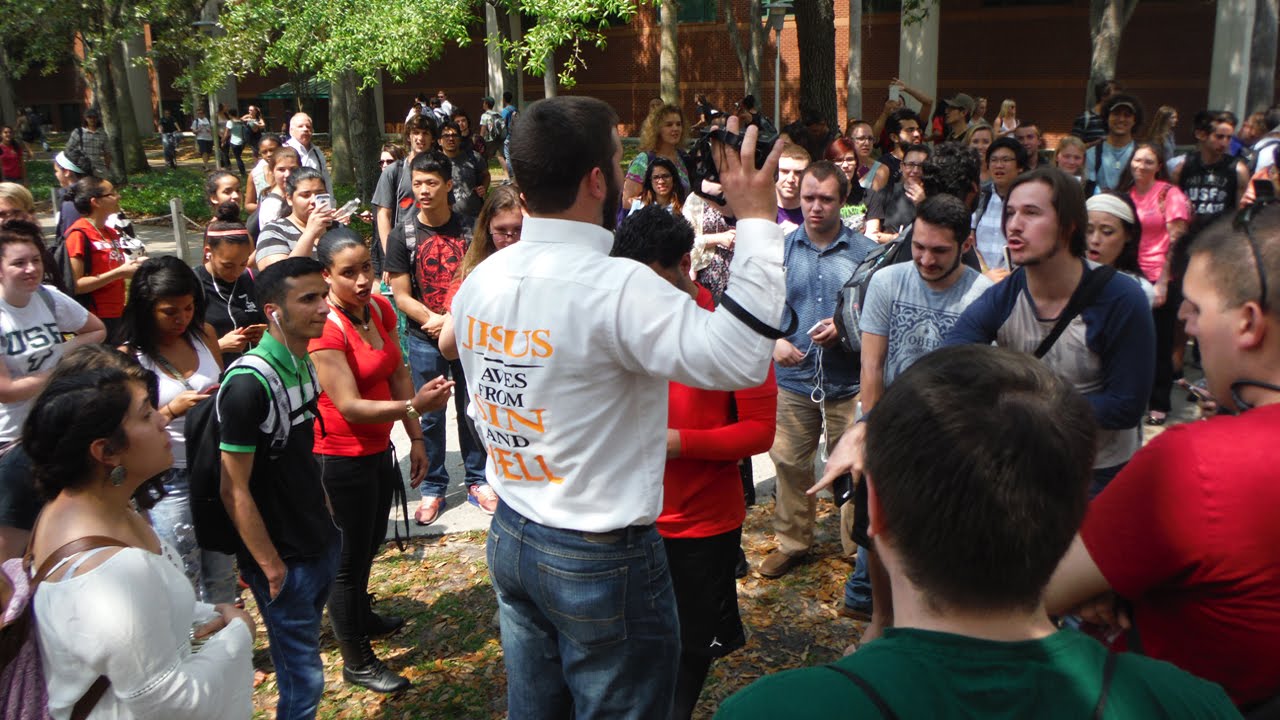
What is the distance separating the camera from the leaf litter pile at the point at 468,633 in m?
4.28

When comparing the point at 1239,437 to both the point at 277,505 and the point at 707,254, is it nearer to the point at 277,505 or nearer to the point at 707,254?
the point at 277,505

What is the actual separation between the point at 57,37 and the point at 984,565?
104ft

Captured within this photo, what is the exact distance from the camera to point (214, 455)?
130 inches

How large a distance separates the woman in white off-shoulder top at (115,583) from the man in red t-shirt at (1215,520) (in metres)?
1.99

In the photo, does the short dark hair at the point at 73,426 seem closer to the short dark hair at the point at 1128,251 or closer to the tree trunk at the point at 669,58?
the short dark hair at the point at 1128,251

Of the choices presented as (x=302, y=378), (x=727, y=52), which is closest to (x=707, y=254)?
(x=302, y=378)

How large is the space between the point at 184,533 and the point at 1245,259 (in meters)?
3.93

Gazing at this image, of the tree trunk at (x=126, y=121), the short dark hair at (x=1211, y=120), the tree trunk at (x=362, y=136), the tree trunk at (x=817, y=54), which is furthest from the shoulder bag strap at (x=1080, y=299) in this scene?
the tree trunk at (x=126, y=121)

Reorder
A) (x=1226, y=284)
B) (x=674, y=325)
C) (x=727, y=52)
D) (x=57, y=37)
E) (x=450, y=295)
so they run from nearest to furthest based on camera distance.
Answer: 1. (x=1226, y=284)
2. (x=674, y=325)
3. (x=450, y=295)
4. (x=57, y=37)
5. (x=727, y=52)

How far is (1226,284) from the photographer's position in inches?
72.7

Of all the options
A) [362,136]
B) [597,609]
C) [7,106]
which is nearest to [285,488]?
[597,609]

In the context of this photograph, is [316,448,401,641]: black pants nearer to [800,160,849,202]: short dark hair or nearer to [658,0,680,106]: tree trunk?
[800,160,849,202]: short dark hair

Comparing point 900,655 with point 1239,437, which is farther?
point 1239,437

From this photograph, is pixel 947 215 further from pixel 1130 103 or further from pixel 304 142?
pixel 304 142
